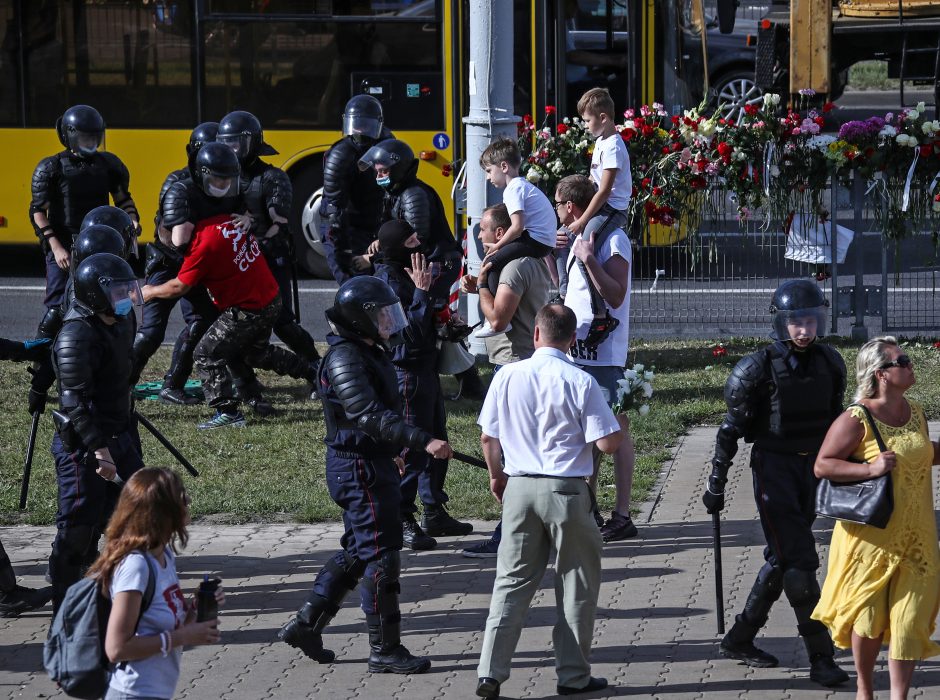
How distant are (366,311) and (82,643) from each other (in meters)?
2.02

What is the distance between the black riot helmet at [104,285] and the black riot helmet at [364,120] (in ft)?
14.8

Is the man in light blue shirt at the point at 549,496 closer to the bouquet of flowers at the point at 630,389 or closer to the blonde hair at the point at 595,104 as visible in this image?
the bouquet of flowers at the point at 630,389

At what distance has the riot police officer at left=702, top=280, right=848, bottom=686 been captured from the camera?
18.7ft

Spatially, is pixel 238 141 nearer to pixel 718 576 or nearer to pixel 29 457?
pixel 29 457

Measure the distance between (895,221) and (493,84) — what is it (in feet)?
11.3

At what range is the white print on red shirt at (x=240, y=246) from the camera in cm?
957

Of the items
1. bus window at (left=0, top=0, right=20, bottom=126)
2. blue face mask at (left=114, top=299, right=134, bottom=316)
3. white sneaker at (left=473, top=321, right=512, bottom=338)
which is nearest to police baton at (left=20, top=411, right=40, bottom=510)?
blue face mask at (left=114, top=299, right=134, bottom=316)

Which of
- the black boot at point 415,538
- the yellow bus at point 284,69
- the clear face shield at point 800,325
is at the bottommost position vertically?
the black boot at point 415,538

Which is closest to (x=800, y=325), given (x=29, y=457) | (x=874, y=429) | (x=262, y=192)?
(x=874, y=429)

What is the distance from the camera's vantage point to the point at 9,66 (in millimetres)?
15266

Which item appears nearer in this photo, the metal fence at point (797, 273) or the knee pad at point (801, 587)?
the knee pad at point (801, 587)

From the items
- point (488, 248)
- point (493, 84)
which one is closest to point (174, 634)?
point (488, 248)

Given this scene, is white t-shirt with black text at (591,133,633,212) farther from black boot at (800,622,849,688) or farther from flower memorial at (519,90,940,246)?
black boot at (800,622,849,688)

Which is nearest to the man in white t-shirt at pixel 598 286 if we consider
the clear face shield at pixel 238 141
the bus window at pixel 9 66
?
the clear face shield at pixel 238 141
